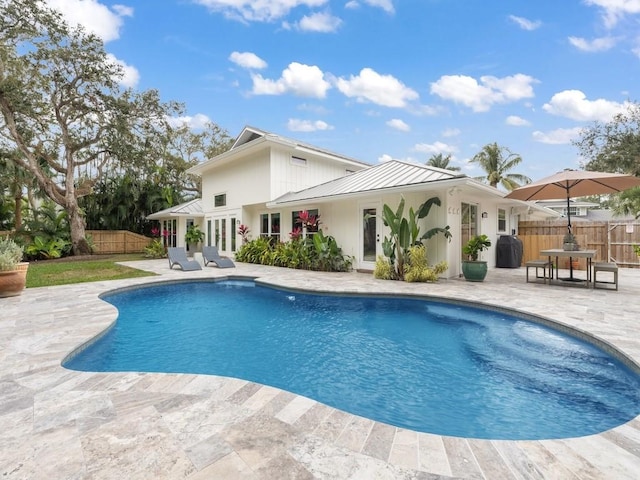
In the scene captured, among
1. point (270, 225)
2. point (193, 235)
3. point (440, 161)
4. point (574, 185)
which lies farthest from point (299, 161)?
point (440, 161)

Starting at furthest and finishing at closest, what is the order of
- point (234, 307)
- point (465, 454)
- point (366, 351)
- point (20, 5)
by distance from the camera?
1. point (20, 5)
2. point (234, 307)
3. point (366, 351)
4. point (465, 454)

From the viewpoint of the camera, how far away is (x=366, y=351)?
482 centimetres

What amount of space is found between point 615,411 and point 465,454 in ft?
7.03

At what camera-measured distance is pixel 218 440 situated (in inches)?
90.3

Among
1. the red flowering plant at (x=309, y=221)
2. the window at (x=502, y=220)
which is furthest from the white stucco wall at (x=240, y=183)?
the window at (x=502, y=220)

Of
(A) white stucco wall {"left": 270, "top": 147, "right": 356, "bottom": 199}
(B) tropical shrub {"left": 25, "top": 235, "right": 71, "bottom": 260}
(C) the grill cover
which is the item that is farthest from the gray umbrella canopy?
(B) tropical shrub {"left": 25, "top": 235, "right": 71, "bottom": 260}

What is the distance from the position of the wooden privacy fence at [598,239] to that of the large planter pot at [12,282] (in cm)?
1794

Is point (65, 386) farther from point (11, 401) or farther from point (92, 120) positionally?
point (92, 120)

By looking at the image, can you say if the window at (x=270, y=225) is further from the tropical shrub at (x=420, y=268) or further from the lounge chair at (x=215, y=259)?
the tropical shrub at (x=420, y=268)

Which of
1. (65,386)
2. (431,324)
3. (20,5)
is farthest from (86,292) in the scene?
(20,5)

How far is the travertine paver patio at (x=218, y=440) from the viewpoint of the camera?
1996mm

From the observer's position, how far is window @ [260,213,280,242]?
52.1 ft

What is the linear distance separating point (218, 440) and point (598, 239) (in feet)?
57.6

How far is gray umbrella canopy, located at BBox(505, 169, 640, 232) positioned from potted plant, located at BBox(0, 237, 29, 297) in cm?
1322
